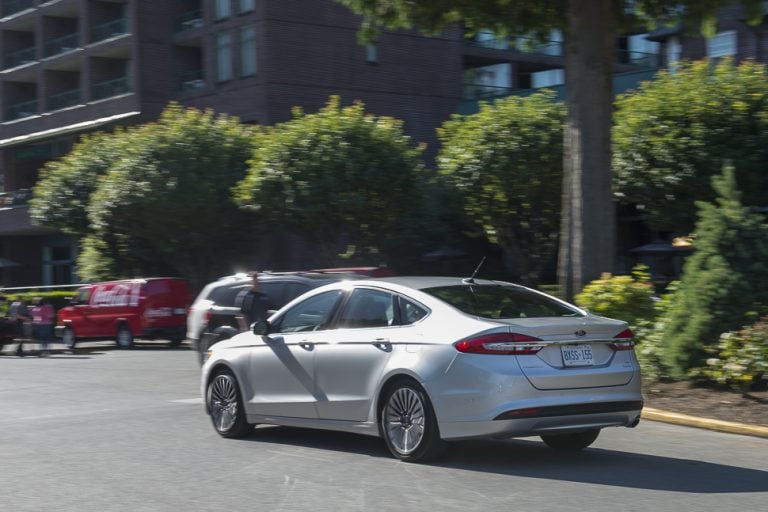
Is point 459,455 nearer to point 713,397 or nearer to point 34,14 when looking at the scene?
point 713,397

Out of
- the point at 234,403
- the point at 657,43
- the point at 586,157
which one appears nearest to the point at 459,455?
the point at 234,403

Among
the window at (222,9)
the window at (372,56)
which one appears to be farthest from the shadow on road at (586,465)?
the window at (372,56)

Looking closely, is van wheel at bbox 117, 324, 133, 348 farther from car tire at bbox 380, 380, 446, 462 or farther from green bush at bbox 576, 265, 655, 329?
car tire at bbox 380, 380, 446, 462

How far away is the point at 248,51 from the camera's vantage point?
4016 centimetres

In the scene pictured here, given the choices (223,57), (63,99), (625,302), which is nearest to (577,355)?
(625,302)

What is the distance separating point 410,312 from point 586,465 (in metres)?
1.82

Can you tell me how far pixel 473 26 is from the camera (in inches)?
667

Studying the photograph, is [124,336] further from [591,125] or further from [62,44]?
[62,44]

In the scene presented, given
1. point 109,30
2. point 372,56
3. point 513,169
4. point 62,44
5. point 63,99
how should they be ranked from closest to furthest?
point 513,169 → point 372,56 → point 109,30 → point 63,99 → point 62,44

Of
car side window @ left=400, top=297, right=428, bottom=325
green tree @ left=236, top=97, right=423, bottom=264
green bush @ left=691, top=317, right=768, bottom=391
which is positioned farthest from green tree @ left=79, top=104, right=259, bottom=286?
car side window @ left=400, top=297, right=428, bottom=325

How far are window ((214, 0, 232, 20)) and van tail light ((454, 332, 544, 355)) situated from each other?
34.7 metres

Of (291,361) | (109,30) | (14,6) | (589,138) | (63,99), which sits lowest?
(291,361)

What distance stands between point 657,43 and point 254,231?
17.4 metres

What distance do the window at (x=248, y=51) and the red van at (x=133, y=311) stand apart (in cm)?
1243
